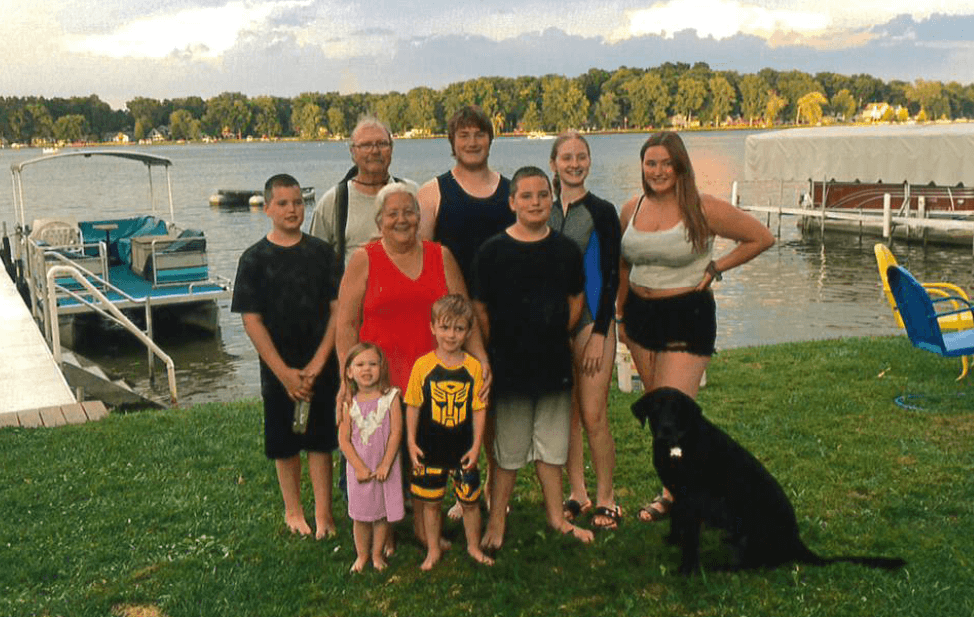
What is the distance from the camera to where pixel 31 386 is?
352 inches

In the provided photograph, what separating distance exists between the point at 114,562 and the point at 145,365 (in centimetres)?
1205

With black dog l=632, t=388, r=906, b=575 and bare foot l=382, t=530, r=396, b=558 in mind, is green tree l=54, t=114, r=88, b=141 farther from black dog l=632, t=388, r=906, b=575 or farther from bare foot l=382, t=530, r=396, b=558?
black dog l=632, t=388, r=906, b=575

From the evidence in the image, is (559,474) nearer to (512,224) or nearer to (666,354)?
(666,354)

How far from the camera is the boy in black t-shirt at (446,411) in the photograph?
4004 millimetres

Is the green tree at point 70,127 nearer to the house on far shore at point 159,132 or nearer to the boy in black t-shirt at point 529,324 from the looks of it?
the house on far shore at point 159,132

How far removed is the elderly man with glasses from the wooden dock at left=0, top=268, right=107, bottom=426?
4.25 meters

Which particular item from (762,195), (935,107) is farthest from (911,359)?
(935,107)

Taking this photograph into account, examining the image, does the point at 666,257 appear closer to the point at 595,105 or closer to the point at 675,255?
the point at 675,255

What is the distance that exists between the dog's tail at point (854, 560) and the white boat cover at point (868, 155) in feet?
75.7

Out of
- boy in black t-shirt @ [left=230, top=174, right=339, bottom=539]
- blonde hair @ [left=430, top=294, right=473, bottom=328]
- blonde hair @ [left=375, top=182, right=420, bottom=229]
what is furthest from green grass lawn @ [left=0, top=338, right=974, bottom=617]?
blonde hair @ [left=375, top=182, right=420, bottom=229]

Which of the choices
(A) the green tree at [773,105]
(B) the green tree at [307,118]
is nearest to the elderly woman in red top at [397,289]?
(A) the green tree at [773,105]

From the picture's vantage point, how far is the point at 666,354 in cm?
454

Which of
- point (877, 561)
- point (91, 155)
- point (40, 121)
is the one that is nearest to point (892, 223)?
point (91, 155)

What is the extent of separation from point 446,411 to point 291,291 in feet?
3.38
